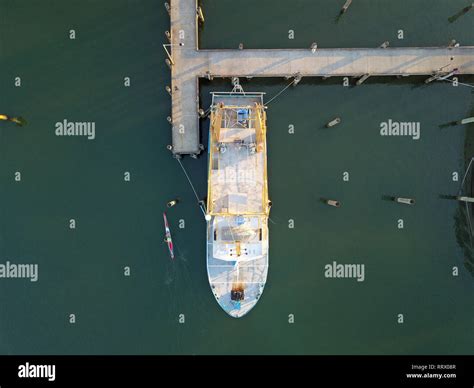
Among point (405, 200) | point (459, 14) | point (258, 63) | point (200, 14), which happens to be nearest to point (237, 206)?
point (258, 63)

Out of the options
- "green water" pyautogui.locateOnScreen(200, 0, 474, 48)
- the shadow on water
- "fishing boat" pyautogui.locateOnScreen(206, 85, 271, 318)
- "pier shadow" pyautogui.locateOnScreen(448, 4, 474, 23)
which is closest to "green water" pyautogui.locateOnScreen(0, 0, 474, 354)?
the shadow on water

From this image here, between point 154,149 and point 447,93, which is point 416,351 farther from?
point 154,149

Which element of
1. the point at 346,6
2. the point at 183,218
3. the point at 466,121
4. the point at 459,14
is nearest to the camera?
the point at 466,121

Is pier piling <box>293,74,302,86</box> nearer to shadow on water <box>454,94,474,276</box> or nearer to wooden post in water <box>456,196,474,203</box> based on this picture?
shadow on water <box>454,94,474,276</box>

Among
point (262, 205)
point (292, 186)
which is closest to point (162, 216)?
point (262, 205)

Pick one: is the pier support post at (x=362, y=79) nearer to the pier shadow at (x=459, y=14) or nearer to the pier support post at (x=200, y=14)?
the pier shadow at (x=459, y=14)

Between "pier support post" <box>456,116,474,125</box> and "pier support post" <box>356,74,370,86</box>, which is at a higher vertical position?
"pier support post" <box>356,74,370,86</box>

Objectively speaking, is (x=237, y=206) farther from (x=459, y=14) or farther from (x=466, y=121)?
(x=459, y=14)

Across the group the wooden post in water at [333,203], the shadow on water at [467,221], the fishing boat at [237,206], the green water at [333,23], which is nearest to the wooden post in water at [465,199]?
the shadow on water at [467,221]
